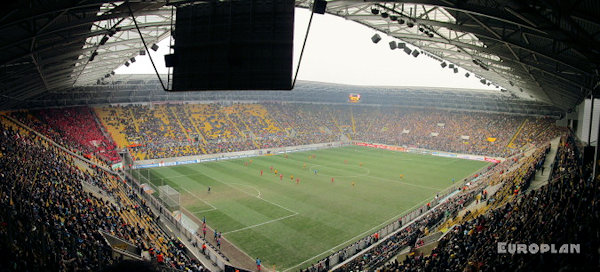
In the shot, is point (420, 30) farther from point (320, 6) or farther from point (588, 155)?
point (588, 155)

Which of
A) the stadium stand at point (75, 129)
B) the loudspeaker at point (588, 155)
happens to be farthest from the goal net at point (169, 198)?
the loudspeaker at point (588, 155)

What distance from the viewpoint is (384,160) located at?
167ft

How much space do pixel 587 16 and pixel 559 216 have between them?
559 centimetres

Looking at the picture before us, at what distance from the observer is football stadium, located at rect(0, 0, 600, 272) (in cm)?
972

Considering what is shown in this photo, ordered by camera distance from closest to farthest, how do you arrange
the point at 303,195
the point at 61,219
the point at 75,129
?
1. the point at 61,219
2. the point at 303,195
3. the point at 75,129

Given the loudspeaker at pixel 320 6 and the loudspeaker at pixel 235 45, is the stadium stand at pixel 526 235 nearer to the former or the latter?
the loudspeaker at pixel 235 45

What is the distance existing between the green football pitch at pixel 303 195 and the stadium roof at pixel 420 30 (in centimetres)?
1218

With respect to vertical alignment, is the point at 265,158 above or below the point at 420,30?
below

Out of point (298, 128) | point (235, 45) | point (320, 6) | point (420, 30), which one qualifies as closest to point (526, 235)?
point (320, 6)

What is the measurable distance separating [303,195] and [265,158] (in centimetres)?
2022

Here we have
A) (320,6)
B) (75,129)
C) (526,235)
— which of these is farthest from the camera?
(75,129)

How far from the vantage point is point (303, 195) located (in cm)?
3178

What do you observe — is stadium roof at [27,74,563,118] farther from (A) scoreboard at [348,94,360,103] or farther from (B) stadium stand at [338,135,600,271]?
(B) stadium stand at [338,135,600,271]

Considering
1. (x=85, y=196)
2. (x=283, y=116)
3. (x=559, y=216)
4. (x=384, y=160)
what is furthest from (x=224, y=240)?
(x=283, y=116)
